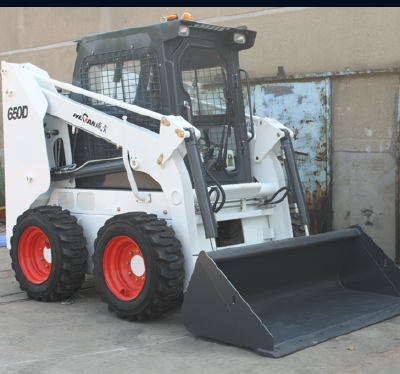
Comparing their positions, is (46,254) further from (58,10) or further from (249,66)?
(58,10)

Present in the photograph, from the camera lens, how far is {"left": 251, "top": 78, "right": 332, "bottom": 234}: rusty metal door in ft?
24.3

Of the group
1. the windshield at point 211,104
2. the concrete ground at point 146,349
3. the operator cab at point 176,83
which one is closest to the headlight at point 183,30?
the operator cab at point 176,83

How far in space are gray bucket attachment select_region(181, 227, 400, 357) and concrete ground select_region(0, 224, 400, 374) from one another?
12 cm

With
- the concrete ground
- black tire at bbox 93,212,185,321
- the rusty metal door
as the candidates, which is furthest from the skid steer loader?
the rusty metal door

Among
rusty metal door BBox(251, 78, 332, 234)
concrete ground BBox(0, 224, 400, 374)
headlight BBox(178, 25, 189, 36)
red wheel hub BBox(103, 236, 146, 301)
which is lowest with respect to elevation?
concrete ground BBox(0, 224, 400, 374)

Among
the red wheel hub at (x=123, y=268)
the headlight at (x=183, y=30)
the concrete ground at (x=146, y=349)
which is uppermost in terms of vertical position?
the headlight at (x=183, y=30)

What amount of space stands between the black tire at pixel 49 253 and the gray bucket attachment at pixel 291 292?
1.41 metres

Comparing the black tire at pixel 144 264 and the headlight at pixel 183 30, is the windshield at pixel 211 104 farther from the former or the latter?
the black tire at pixel 144 264

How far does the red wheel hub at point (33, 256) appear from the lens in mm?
6070

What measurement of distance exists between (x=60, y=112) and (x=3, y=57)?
6.12m

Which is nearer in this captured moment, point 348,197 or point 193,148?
point 193,148

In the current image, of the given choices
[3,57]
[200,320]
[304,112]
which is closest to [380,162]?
[304,112]

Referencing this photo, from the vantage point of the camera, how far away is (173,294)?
5000 mm

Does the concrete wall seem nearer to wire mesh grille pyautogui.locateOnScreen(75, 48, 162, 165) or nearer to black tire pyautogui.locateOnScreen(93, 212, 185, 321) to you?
wire mesh grille pyautogui.locateOnScreen(75, 48, 162, 165)
